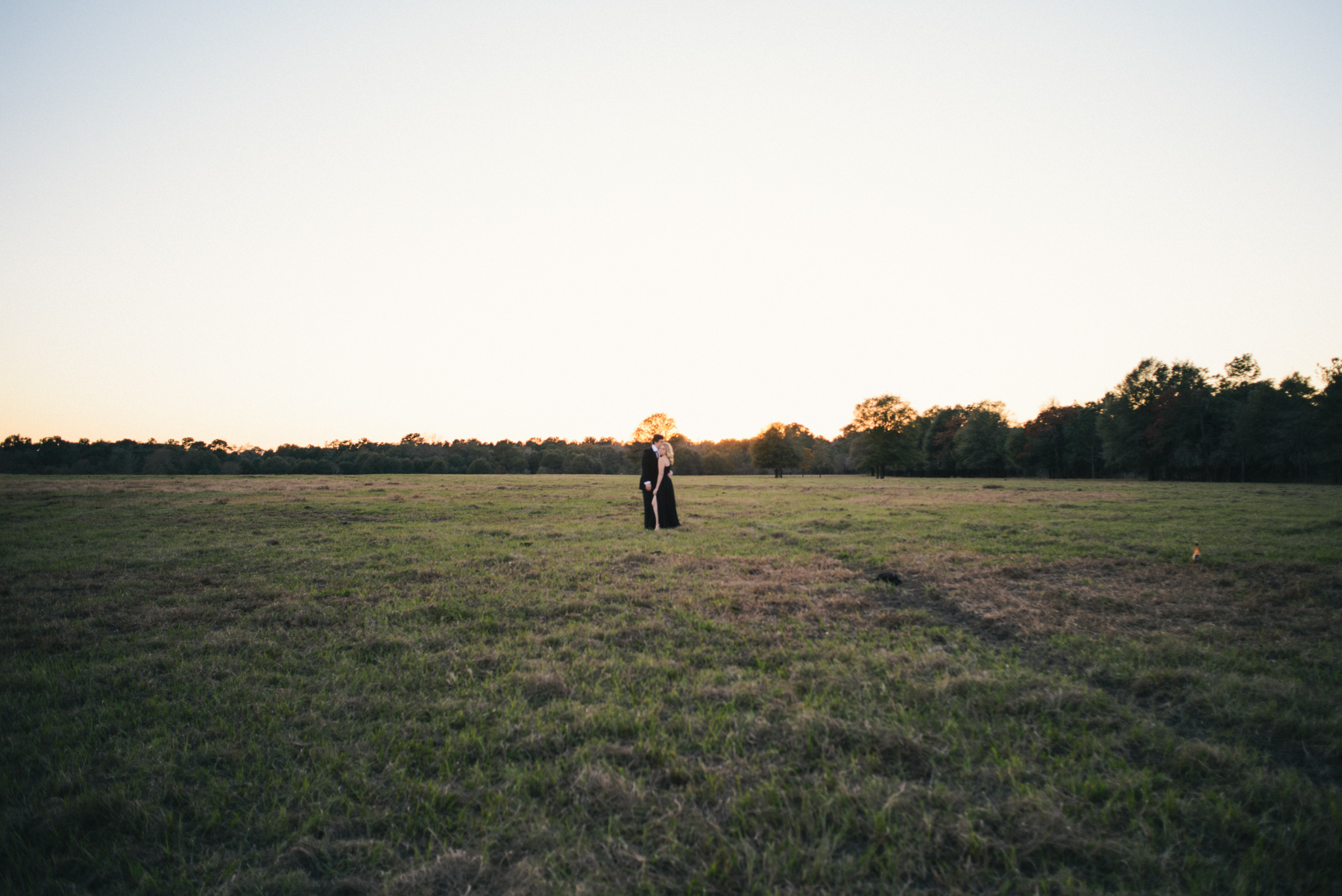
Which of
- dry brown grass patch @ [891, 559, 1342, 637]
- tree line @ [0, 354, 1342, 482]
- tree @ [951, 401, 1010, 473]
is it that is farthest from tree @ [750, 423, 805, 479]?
dry brown grass patch @ [891, 559, 1342, 637]

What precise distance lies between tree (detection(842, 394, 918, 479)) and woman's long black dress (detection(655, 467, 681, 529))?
67379 millimetres

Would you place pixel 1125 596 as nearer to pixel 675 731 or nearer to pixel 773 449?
pixel 675 731

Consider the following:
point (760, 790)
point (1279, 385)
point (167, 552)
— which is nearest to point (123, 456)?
point (167, 552)

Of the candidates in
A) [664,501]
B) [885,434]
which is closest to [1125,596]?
[664,501]

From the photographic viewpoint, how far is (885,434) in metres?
76.2

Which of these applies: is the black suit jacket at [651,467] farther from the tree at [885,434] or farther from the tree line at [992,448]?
the tree at [885,434]

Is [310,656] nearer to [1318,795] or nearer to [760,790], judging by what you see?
[760,790]

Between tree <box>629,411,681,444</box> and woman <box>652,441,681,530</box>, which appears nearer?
woman <box>652,441,681,530</box>

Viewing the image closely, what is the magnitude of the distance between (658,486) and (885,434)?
68.6m

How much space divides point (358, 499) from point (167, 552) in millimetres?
15280

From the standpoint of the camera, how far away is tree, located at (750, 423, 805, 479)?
75688 mm

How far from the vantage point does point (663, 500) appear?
50.6 ft

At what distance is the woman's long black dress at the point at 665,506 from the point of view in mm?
15383

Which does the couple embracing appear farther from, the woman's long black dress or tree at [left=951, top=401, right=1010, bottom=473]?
tree at [left=951, top=401, right=1010, bottom=473]
